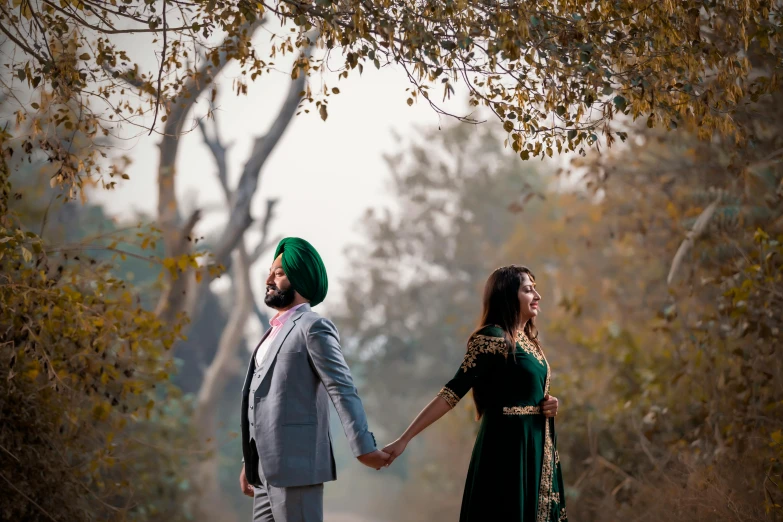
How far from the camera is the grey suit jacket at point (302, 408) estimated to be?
410 cm

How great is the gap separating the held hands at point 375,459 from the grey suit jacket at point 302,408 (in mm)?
34

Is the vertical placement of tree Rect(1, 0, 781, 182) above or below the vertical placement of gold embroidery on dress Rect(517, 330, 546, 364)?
above

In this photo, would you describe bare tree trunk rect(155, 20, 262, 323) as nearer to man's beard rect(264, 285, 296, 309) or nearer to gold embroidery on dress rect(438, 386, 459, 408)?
man's beard rect(264, 285, 296, 309)

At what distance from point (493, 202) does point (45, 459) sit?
30.1 metres

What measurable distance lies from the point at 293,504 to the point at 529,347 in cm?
146

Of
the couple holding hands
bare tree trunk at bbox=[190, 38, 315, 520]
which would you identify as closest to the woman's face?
the couple holding hands

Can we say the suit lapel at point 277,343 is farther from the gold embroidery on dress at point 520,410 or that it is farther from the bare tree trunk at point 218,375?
the bare tree trunk at point 218,375

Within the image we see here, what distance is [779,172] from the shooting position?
830 centimetres

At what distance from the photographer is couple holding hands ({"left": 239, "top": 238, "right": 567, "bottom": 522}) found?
4.12 metres

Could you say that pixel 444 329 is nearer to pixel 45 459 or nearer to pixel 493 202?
pixel 493 202

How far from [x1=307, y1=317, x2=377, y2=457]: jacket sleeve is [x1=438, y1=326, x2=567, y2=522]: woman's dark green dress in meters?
→ 0.52

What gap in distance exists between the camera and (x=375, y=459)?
4.18 m

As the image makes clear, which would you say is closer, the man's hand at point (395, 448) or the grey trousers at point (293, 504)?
the grey trousers at point (293, 504)

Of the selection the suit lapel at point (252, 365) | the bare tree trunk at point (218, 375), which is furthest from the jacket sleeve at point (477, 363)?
the bare tree trunk at point (218, 375)
